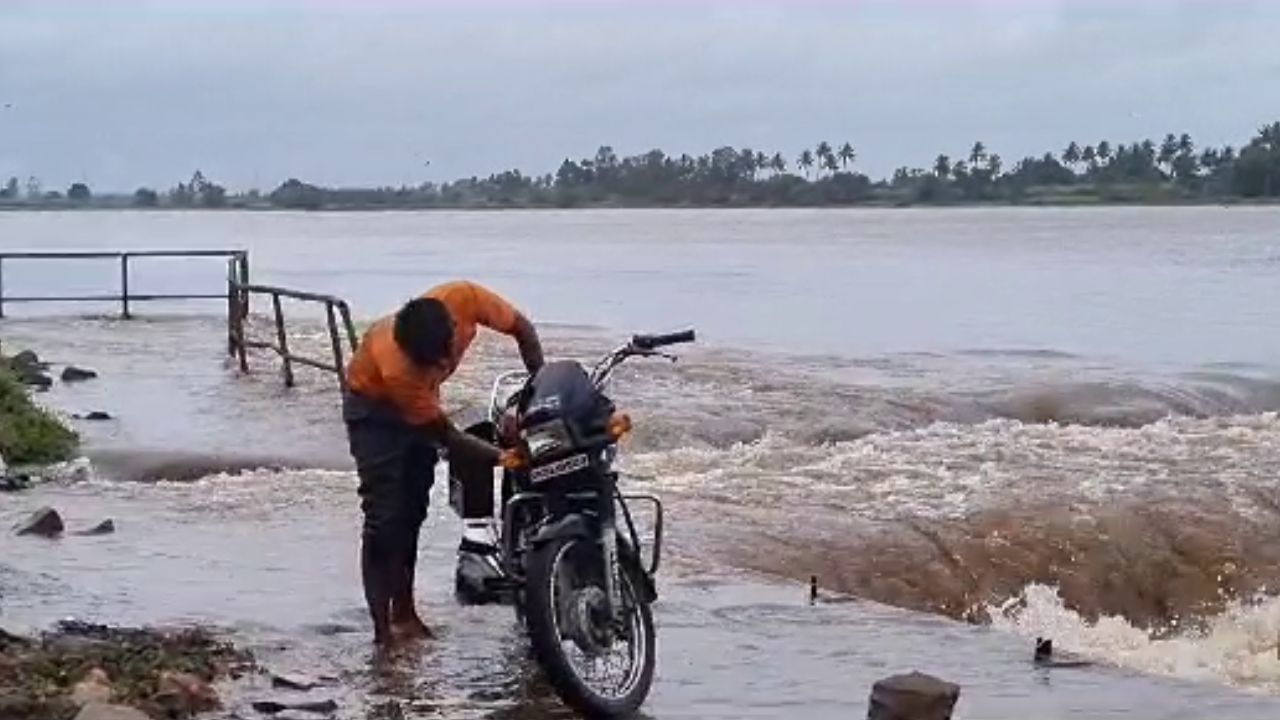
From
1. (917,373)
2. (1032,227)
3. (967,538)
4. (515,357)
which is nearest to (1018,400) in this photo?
(917,373)

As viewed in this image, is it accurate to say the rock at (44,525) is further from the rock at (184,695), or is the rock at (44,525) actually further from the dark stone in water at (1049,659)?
the dark stone in water at (1049,659)

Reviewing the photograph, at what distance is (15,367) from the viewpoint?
22.8 meters

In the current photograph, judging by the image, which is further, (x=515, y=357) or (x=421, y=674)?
(x=515, y=357)

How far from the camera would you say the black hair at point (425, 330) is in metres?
8.37

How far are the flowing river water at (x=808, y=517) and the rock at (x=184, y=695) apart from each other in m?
0.56

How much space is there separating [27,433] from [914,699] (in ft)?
35.9

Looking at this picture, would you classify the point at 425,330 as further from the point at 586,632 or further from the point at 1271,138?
the point at 1271,138

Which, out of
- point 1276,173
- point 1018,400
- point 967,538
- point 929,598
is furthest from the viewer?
point 1276,173

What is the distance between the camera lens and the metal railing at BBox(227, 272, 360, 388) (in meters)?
20.6

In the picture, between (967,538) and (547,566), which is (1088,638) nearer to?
(967,538)

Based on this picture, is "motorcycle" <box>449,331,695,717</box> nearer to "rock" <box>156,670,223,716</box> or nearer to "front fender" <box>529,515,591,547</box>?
"front fender" <box>529,515,591,547</box>

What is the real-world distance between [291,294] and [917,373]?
10.8 m

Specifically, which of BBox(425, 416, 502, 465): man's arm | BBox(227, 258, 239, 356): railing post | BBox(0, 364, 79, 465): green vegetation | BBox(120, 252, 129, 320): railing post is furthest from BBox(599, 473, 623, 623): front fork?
BBox(120, 252, 129, 320): railing post

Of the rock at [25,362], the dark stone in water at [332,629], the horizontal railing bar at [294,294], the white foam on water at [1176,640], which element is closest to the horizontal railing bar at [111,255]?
the horizontal railing bar at [294,294]
